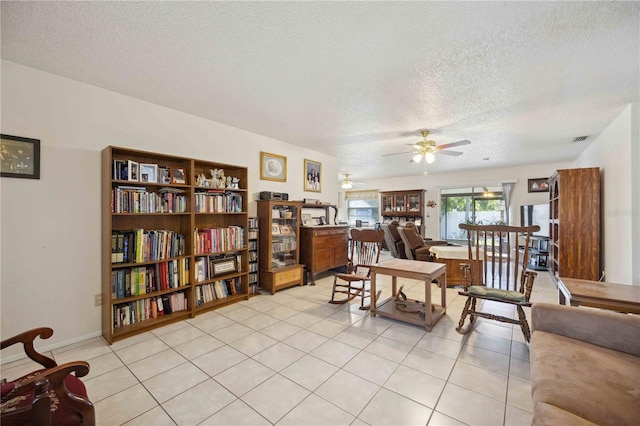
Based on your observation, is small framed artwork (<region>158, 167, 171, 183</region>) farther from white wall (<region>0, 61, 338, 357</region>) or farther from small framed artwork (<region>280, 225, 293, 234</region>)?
small framed artwork (<region>280, 225, 293, 234</region>)

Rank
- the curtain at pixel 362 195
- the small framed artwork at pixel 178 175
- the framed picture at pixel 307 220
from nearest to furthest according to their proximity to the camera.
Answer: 1. the small framed artwork at pixel 178 175
2. the framed picture at pixel 307 220
3. the curtain at pixel 362 195

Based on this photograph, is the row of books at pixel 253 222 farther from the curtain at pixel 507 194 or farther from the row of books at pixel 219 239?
the curtain at pixel 507 194

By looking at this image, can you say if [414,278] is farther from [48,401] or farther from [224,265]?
[48,401]

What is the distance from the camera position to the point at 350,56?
80.3 inches

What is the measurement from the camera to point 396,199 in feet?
27.7

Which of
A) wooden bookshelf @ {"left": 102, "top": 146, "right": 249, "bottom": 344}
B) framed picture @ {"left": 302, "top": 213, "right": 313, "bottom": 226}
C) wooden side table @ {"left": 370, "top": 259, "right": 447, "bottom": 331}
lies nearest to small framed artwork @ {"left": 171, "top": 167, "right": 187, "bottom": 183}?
wooden bookshelf @ {"left": 102, "top": 146, "right": 249, "bottom": 344}

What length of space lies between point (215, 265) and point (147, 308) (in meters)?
0.82

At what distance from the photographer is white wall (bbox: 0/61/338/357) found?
216cm

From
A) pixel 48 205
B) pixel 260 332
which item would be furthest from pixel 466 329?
pixel 48 205

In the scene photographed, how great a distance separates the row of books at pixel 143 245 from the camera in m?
2.52

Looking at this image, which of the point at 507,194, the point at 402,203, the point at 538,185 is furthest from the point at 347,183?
the point at 538,185

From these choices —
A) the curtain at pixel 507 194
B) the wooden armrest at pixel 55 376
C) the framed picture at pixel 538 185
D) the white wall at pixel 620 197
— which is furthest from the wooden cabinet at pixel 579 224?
the wooden armrest at pixel 55 376

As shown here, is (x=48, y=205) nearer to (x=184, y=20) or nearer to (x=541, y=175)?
(x=184, y=20)

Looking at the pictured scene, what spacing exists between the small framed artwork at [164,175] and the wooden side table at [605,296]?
3766 millimetres
